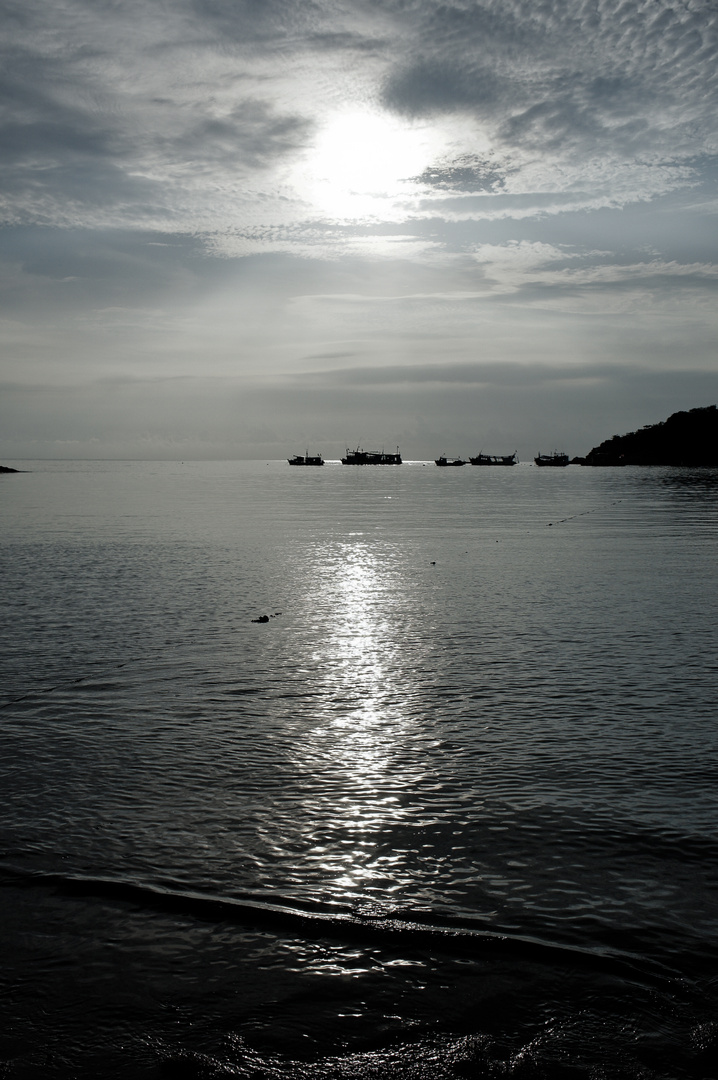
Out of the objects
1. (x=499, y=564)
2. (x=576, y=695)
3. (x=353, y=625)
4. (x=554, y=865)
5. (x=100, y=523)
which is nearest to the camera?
(x=554, y=865)

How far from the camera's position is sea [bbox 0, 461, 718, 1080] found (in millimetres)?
5391

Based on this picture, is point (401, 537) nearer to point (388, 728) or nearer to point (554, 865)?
point (388, 728)

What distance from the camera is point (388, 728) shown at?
37.7 ft

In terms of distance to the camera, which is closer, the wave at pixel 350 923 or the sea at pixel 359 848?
the sea at pixel 359 848

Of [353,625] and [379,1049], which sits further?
[353,625]

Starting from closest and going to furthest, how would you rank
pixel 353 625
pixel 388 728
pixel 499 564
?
pixel 388 728 < pixel 353 625 < pixel 499 564

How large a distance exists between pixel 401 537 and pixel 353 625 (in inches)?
905

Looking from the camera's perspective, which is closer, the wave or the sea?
the sea

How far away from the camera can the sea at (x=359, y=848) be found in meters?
5.39

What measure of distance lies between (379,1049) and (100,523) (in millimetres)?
46453

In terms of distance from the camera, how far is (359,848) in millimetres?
7859

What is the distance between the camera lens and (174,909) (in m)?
6.79

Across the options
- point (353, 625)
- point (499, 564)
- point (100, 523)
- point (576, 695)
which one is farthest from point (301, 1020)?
point (100, 523)

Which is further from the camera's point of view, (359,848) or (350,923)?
(359,848)
